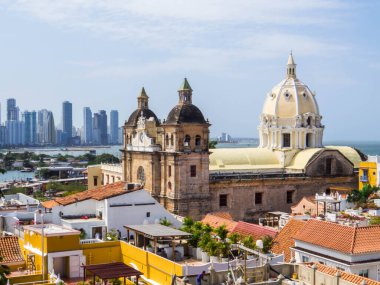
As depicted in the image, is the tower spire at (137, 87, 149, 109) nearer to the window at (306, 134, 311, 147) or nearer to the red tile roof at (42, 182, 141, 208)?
the window at (306, 134, 311, 147)

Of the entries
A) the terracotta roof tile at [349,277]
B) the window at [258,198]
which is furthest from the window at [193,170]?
the terracotta roof tile at [349,277]

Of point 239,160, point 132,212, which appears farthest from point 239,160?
point 132,212

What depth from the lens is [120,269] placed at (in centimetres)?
2098

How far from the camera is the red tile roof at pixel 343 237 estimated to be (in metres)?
23.0

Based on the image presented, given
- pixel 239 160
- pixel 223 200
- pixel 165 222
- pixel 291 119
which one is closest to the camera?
pixel 165 222

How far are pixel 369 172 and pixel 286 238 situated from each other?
26.1 m

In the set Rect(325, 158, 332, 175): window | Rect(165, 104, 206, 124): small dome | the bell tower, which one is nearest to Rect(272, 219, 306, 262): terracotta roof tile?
the bell tower

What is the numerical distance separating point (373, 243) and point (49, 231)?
1209 cm

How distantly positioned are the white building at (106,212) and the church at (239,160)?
46.8 feet

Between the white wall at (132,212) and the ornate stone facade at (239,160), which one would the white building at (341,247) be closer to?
the white wall at (132,212)

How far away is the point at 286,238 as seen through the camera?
98.8 feet

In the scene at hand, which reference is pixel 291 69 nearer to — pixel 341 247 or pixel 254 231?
pixel 254 231

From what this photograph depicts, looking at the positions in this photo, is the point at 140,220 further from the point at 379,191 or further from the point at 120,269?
the point at 379,191

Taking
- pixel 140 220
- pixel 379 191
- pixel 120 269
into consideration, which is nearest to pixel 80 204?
pixel 140 220
